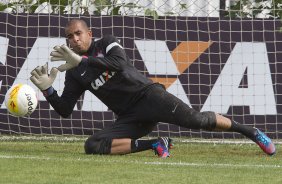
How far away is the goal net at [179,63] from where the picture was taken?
13.0 metres

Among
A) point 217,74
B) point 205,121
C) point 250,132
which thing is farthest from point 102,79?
point 217,74

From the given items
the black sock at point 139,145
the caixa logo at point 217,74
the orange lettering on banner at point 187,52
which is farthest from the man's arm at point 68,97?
the orange lettering on banner at point 187,52

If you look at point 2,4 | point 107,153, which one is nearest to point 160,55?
point 2,4

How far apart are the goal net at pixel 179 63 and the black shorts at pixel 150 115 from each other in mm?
3093

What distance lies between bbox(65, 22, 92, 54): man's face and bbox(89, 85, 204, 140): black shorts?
2.77ft

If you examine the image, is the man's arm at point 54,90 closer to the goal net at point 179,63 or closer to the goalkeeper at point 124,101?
the goalkeeper at point 124,101

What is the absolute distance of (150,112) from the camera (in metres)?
9.73

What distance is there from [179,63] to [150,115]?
345 cm

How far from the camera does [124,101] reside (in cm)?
982

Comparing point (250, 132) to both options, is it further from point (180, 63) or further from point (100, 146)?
point (180, 63)

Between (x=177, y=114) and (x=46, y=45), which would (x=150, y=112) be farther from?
(x=46, y=45)

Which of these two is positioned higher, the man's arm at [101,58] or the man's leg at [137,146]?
the man's arm at [101,58]

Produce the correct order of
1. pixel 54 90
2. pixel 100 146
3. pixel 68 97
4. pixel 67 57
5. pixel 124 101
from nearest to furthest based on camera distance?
pixel 67 57
pixel 100 146
pixel 124 101
pixel 54 90
pixel 68 97

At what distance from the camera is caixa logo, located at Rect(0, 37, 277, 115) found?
13.0m
